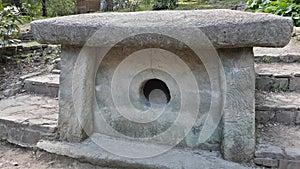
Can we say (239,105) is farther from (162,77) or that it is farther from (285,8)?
(285,8)

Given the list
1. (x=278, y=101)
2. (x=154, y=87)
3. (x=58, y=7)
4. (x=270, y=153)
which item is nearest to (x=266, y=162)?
(x=270, y=153)

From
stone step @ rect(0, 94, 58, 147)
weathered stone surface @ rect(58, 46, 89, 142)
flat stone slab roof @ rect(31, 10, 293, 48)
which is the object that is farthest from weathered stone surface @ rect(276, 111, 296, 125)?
stone step @ rect(0, 94, 58, 147)

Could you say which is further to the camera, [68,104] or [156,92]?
[156,92]

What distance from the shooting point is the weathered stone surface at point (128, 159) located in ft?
6.33

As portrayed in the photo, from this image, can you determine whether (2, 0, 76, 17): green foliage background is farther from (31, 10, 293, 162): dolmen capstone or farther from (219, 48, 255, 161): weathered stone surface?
(219, 48, 255, 161): weathered stone surface

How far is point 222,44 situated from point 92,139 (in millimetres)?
1294

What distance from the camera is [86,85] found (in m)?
2.26

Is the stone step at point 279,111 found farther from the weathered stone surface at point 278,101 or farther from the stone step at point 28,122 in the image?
the stone step at point 28,122

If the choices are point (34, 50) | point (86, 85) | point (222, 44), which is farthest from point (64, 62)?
point (34, 50)

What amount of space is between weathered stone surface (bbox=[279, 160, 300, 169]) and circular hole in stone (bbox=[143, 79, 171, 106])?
37.6 inches

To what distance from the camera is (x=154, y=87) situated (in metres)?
2.46

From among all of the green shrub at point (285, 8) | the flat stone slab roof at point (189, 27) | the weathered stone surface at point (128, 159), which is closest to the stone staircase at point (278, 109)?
the weathered stone surface at point (128, 159)

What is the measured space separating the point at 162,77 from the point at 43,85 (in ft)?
5.53

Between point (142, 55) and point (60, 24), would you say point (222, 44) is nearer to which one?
point (142, 55)
